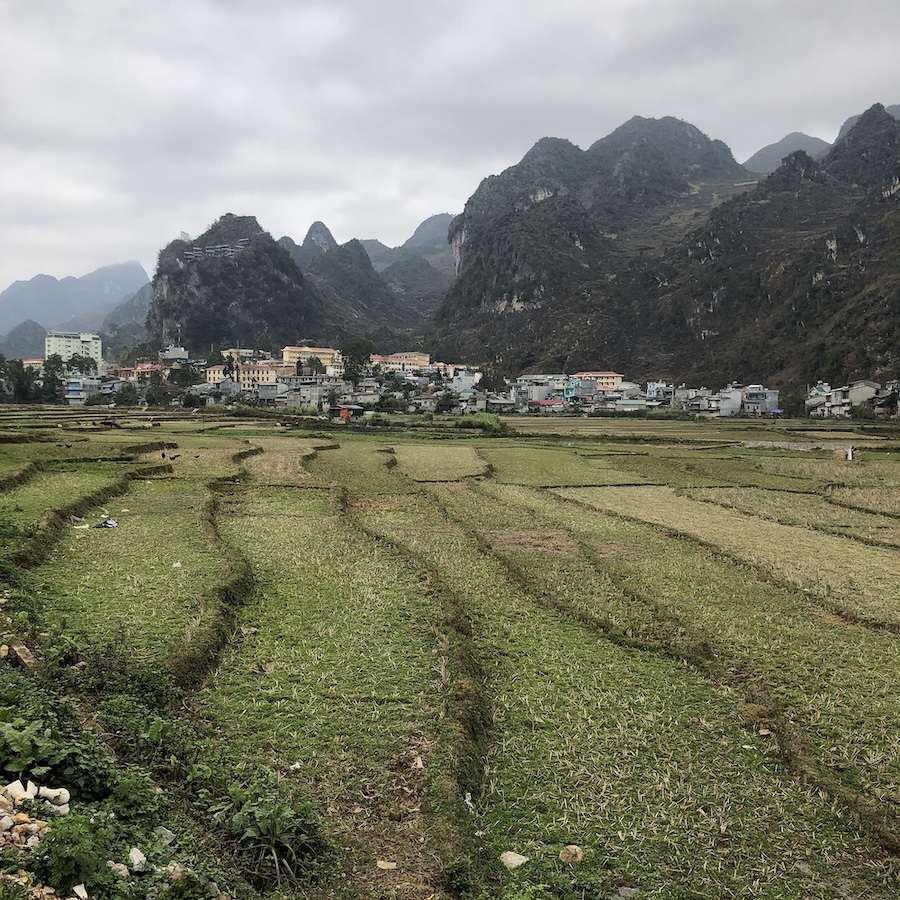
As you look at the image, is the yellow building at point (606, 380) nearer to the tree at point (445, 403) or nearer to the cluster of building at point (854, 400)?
the cluster of building at point (854, 400)

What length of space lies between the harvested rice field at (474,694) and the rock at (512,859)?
0.01 m

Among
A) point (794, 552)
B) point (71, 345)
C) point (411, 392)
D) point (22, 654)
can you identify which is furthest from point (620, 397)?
point (71, 345)

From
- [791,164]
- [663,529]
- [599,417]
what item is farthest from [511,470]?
[791,164]

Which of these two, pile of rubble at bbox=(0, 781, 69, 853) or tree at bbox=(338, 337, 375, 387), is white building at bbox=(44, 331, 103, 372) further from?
A: pile of rubble at bbox=(0, 781, 69, 853)

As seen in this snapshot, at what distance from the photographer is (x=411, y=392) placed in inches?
3954

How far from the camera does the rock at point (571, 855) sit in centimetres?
473

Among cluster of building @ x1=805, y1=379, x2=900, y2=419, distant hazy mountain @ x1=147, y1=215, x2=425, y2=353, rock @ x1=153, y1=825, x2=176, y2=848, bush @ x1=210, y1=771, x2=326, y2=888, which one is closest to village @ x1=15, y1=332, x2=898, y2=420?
cluster of building @ x1=805, y1=379, x2=900, y2=419

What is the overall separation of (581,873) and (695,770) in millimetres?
1926

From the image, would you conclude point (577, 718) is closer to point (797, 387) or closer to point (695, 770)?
point (695, 770)

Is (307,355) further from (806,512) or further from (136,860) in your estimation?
(136,860)

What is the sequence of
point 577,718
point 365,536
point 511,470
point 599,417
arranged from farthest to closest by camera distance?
point 599,417 → point 511,470 → point 365,536 → point 577,718

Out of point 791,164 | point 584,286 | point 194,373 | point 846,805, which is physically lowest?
point 846,805

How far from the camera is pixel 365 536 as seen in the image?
14836 millimetres

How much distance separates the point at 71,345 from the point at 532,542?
17389cm
